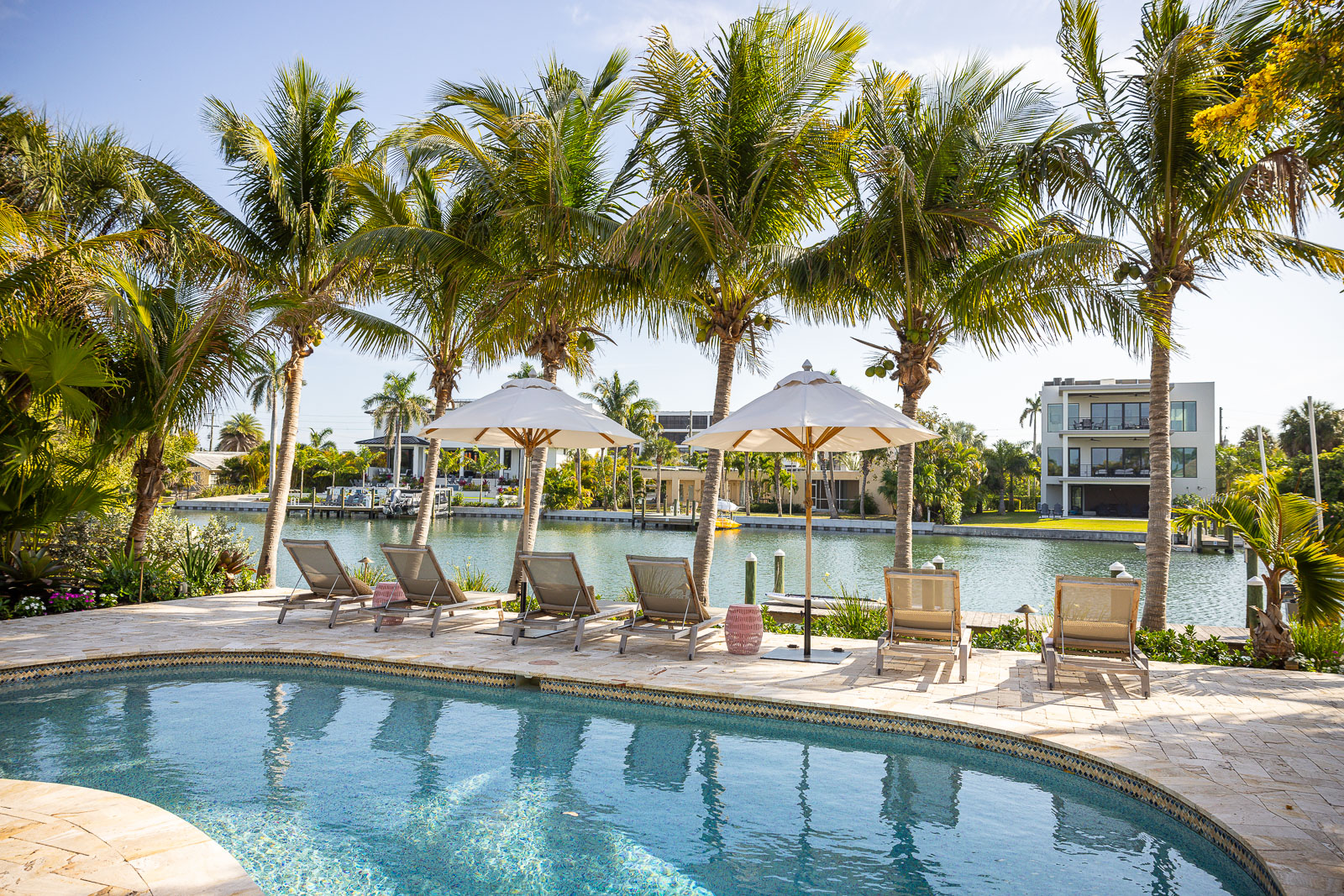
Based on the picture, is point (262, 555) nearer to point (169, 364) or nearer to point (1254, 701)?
point (169, 364)

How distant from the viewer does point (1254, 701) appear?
21.1 ft

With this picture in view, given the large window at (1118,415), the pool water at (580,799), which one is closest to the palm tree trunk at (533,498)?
the pool water at (580,799)

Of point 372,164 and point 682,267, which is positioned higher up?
point 372,164

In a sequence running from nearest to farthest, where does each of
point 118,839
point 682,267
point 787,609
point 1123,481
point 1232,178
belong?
point 118,839 → point 1232,178 → point 682,267 → point 787,609 → point 1123,481

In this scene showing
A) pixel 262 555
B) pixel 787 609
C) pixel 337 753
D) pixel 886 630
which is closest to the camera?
pixel 337 753

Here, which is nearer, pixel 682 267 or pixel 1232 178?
pixel 1232 178

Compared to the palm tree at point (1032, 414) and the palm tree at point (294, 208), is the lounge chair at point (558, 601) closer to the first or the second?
the palm tree at point (294, 208)

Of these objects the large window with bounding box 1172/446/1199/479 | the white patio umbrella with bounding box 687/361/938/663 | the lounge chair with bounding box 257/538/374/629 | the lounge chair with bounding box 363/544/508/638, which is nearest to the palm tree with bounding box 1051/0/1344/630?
the white patio umbrella with bounding box 687/361/938/663

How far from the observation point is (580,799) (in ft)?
15.7

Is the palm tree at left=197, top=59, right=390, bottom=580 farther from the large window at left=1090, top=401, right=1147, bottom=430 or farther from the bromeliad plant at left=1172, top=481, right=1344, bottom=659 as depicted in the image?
the large window at left=1090, top=401, right=1147, bottom=430

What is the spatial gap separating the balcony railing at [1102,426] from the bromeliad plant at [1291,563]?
4216 centimetres

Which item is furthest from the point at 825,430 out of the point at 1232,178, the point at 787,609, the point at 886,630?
the point at 1232,178

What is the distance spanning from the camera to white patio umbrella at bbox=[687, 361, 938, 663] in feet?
24.2

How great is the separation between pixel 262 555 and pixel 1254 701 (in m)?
13.5
